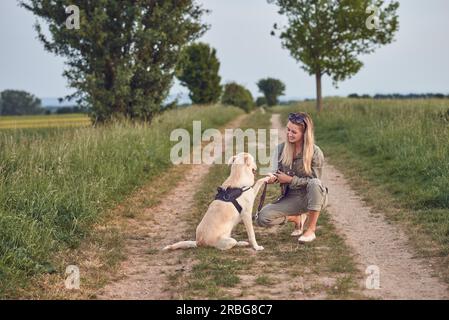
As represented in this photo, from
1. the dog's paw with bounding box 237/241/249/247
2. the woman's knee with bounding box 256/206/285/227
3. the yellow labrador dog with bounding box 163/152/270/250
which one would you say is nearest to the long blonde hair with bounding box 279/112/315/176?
the woman's knee with bounding box 256/206/285/227

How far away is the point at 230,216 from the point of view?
6.90 meters

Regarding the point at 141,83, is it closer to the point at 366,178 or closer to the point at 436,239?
the point at 366,178

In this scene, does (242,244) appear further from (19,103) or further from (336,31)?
(19,103)

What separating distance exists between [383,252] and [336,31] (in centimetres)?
2630

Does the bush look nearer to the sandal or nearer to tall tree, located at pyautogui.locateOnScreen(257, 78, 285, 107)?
tall tree, located at pyautogui.locateOnScreen(257, 78, 285, 107)

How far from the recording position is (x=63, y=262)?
253 inches

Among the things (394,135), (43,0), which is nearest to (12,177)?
(394,135)

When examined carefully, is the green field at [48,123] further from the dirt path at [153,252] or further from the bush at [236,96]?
the bush at [236,96]

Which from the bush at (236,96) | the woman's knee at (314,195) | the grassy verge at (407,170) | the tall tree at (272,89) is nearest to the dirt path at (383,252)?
the grassy verge at (407,170)

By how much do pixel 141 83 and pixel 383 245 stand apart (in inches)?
532

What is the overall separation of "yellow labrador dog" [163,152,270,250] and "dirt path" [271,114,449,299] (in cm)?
135

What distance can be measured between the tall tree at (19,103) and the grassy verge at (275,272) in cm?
5030

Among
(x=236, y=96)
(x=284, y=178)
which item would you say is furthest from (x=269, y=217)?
(x=236, y=96)

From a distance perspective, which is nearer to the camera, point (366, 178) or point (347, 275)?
point (347, 275)
